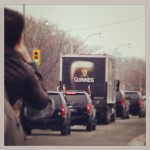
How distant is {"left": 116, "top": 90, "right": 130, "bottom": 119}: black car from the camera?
5758 millimetres

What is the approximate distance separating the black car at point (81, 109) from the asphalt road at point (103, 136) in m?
0.13

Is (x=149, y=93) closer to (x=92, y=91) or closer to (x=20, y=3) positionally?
(x=92, y=91)

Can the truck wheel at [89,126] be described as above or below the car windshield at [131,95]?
A: below

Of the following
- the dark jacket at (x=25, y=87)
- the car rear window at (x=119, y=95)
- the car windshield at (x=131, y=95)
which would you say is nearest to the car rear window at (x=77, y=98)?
the car rear window at (x=119, y=95)

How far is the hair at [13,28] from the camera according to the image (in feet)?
15.1

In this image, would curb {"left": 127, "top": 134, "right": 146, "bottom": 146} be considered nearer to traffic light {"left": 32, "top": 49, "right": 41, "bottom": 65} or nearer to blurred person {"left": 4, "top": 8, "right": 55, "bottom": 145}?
traffic light {"left": 32, "top": 49, "right": 41, "bottom": 65}

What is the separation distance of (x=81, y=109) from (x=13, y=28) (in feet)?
6.00

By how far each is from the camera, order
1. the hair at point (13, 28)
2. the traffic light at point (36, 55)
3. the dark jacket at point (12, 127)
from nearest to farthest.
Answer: the dark jacket at point (12, 127), the hair at point (13, 28), the traffic light at point (36, 55)

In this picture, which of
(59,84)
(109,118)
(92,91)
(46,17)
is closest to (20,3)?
(46,17)

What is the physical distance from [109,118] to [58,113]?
762mm

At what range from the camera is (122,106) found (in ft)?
19.3

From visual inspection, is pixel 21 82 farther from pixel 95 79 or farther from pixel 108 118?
pixel 108 118

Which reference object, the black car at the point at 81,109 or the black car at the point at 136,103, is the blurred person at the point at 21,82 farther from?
the black car at the point at 136,103

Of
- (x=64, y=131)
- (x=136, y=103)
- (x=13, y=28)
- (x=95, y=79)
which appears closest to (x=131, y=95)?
(x=136, y=103)
